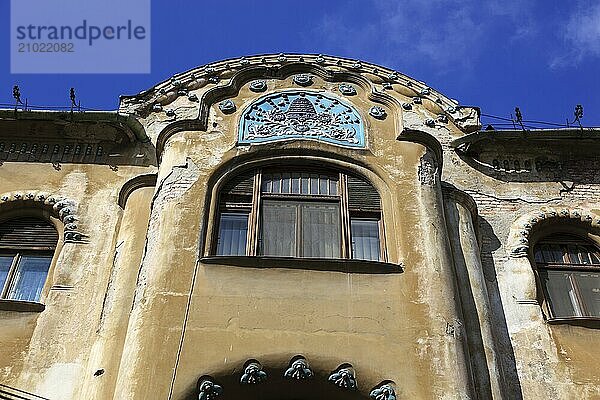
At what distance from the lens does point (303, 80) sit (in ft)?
40.8

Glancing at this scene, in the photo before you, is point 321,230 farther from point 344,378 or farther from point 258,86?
point 258,86

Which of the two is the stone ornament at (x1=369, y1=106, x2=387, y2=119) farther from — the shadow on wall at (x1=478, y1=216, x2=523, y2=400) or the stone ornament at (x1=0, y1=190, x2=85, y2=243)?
the stone ornament at (x1=0, y1=190, x2=85, y2=243)

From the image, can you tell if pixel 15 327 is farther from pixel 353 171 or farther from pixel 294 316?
pixel 353 171

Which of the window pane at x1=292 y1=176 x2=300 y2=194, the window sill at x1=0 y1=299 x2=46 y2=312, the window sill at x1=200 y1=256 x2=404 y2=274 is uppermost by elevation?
the window pane at x1=292 y1=176 x2=300 y2=194

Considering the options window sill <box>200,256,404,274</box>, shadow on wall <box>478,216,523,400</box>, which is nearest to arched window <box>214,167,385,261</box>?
window sill <box>200,256,404,274</box>

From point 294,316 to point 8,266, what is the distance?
13.8 ft

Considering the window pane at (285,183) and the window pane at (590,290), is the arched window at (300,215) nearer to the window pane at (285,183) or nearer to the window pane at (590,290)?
the window pane at (285,183)

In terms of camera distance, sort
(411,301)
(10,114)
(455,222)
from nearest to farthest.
A: 1. (411,301)
2. (455,222)
3. (10,114)

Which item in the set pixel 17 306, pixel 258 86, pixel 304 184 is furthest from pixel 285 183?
pixel 17 306

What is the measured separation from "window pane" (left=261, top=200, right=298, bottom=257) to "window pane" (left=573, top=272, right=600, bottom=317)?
153 inches

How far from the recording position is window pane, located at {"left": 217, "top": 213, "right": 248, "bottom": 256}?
9.43 m

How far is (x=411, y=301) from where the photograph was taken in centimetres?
870

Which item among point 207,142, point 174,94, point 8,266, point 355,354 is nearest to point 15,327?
point 8,266

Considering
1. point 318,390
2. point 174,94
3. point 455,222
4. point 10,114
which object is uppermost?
point 174,94
